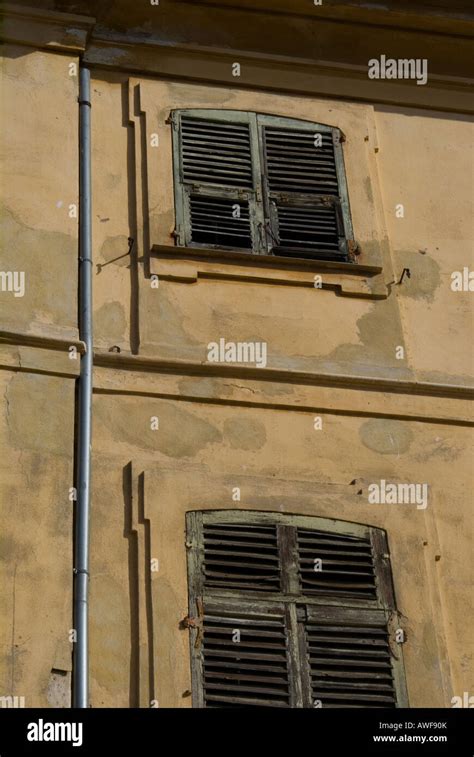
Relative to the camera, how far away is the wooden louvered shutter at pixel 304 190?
1173 cm

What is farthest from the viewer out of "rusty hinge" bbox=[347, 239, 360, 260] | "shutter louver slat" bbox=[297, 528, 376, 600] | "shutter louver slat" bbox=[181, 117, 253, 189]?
"shutter louver slat" bbox=[181, 117, 253, 189]

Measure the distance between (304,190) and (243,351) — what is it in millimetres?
1564

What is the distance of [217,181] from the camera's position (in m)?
11.9

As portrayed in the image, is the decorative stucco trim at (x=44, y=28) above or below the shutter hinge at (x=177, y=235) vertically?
above

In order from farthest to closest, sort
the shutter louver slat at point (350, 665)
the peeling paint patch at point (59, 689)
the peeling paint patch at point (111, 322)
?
the peeling paint patch at point (111, 322), the shutter louver slat at point (350, 665), the peeling paint patch at point (59, 689)

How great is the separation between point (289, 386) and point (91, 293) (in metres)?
Result: 1.38

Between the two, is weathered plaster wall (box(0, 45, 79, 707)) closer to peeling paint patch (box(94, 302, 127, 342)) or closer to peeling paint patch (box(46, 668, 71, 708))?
peeling paint patch (box(46, 668, 71, 708))

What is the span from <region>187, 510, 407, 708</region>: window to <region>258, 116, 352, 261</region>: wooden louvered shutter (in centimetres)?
219

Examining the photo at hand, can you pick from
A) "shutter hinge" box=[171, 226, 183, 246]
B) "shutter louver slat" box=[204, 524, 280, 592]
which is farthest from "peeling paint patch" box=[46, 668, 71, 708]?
"shutter hinge" box=[171, 226, 183, 246]

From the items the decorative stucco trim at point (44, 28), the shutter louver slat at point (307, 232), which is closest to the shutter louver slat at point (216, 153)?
the shutter louver slat at point (307, 232)

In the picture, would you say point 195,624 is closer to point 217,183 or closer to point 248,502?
point 248,502

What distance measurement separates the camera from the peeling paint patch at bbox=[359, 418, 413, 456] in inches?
426

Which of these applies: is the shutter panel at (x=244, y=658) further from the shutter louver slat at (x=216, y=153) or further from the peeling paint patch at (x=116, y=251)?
the shutter louver slat at (x=216, y=153)

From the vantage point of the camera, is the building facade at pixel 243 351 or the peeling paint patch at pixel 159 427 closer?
the building facade at pixel 243 351
